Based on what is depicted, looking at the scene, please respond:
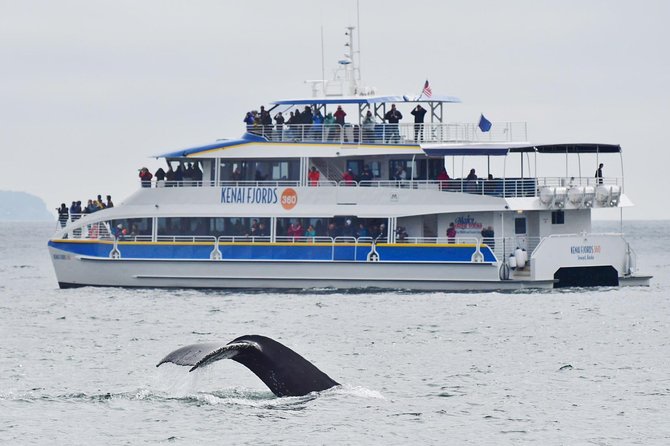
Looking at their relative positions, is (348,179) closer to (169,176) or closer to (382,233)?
(382,233)

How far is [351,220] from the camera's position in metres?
47.7

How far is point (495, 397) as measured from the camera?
26.1 m

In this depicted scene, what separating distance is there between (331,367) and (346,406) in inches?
265

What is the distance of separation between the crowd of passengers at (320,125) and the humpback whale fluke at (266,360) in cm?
2706

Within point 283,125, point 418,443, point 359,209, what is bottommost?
point 418,443

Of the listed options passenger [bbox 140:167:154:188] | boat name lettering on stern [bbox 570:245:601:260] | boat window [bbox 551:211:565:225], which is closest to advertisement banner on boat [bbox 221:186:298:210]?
passenger [bbox 140:167:154:188]

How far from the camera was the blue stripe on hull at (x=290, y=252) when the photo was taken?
45938mm

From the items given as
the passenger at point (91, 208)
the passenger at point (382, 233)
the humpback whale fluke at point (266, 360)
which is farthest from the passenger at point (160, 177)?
the humpback whale fluke at point (266, 360)

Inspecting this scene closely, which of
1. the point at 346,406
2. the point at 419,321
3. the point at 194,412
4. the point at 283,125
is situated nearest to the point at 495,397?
the point at 346,406

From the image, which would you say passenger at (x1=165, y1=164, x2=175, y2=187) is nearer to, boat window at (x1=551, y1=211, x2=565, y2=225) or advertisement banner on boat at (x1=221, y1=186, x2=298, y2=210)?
advertisement banner on boat at (x1=221, y1=186, x2=298, y2=210)

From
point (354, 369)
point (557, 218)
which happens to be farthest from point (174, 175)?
point (354, 369)

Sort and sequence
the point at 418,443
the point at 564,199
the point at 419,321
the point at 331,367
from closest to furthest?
the point at 418,443 → the point at 331,367 → the point at 419,321 → the point at 564,199

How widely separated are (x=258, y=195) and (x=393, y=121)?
5682 millimetres

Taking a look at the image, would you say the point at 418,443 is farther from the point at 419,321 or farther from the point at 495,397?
the point at 419,321
